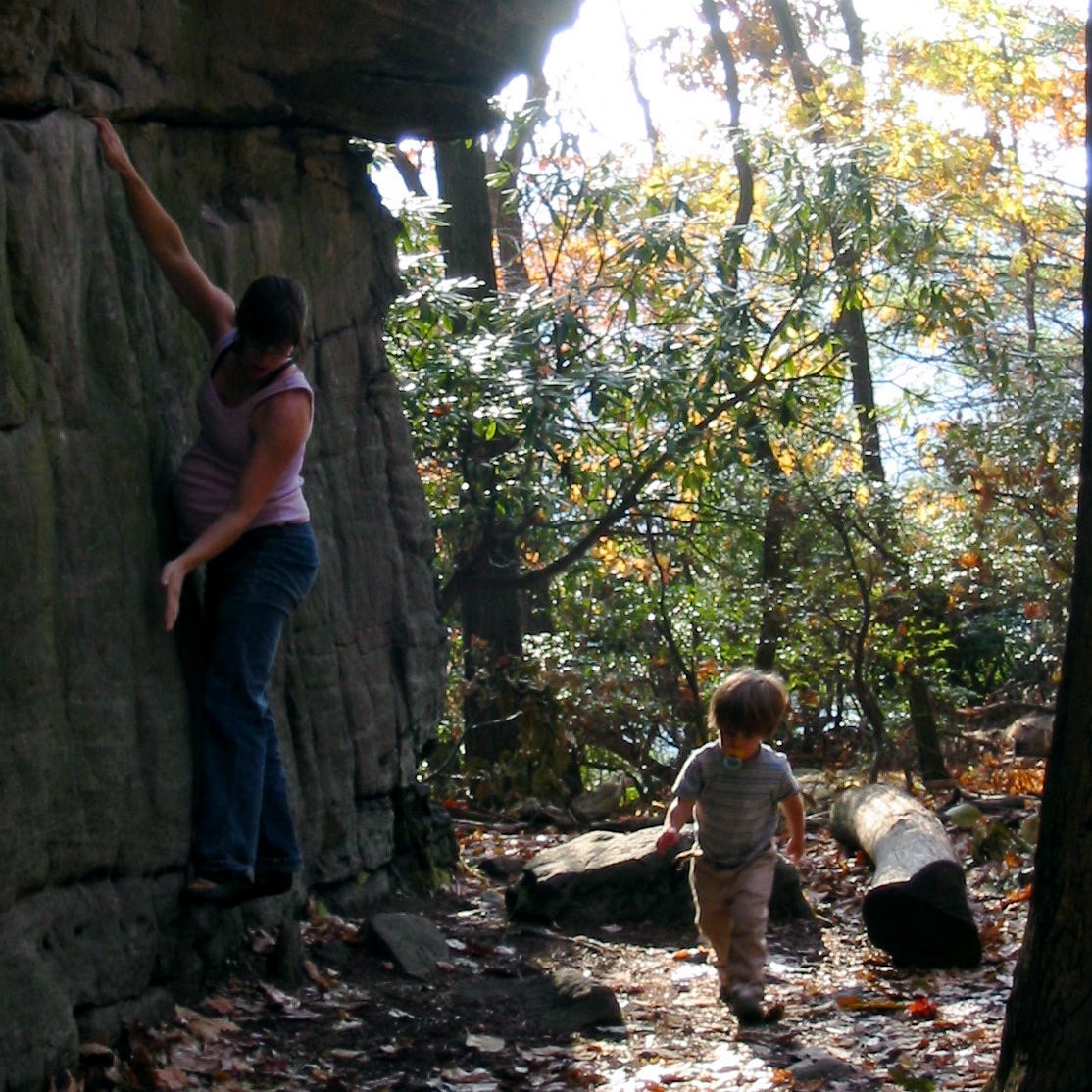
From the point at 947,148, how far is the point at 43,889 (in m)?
18.9

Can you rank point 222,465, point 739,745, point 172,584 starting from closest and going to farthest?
point 172,584
point 222,465
point 739,745

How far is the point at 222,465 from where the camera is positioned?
18.5ft

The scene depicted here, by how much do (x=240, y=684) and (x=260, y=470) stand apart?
2.54ft

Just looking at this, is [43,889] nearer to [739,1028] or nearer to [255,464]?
[255,464]

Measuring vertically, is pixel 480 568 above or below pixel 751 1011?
above

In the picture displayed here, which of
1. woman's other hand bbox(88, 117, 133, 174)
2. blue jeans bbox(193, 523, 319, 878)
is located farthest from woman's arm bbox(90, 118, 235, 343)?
blue jeans bbox(193, 523, 319, 878)

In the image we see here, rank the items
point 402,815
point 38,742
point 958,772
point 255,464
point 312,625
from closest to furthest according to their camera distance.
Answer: point 38,742 < point 255,464 < point 312,625 < point 402,815 < point 958,772

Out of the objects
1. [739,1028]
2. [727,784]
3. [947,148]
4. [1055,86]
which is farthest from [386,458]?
[1055,86]

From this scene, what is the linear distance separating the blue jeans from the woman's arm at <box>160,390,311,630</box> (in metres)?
0.22

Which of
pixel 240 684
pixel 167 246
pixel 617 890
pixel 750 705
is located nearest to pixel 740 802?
pixel 750 705

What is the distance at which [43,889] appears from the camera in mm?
4695

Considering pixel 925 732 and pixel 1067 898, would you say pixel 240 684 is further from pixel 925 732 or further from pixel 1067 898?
pixel 925 732

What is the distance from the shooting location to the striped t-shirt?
21.2ft

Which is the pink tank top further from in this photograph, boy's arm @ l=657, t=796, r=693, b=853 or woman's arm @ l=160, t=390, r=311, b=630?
boy's arm @ l=657, t=796, r=693, b=853
